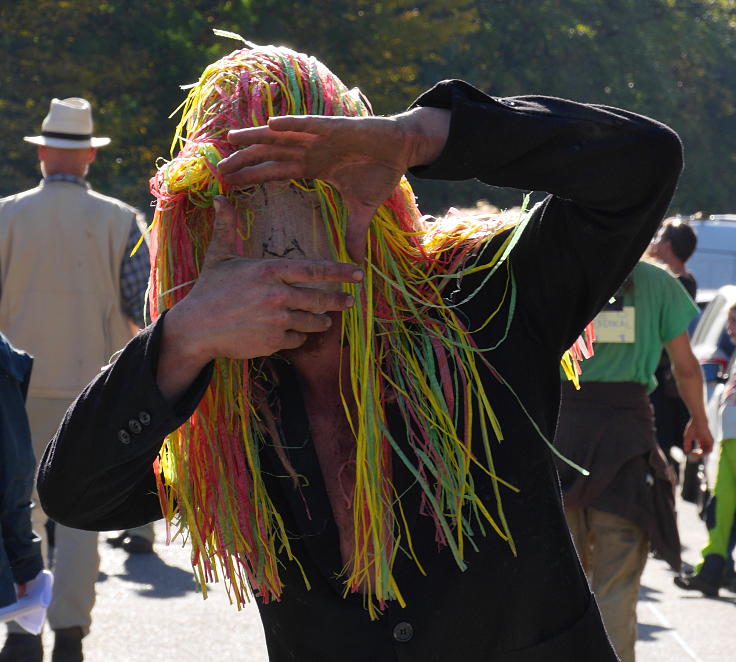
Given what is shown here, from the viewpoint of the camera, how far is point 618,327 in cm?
517

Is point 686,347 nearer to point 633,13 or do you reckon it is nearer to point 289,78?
point 289,78

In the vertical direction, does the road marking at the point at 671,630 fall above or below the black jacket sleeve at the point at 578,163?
below

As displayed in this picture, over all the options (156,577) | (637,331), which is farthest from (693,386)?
(156,577)

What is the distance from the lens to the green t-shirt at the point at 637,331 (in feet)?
17.0

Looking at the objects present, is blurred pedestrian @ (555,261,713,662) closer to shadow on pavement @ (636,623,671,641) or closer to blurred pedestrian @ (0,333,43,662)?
shadow on pavement @ (636,623,671,641)

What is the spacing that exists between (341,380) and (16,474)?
216 centimetres

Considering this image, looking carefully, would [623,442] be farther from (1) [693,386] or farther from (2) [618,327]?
(1) [693,386]

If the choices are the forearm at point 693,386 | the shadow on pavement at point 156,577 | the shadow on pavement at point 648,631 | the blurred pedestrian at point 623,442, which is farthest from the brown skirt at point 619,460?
the shadow on pavement at point 156,577

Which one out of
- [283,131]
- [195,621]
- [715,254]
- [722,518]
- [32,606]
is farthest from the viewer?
[715,254]

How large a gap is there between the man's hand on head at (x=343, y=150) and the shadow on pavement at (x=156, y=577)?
16.8ft

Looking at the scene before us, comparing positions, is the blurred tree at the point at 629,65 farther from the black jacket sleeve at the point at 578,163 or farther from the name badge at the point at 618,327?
the black jacket sleeve at the point at 578,163

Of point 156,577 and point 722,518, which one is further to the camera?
point 722,518

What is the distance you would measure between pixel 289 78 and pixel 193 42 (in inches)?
711

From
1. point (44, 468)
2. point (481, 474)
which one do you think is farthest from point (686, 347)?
point (44, 468)
